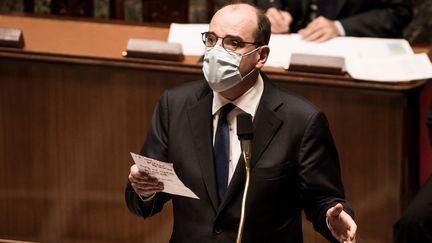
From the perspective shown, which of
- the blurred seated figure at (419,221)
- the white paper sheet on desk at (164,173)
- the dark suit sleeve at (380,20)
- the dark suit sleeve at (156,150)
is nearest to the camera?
the white paper sheet on desk at (164,173)

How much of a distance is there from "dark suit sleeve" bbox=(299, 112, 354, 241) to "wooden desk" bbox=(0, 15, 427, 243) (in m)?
1.23

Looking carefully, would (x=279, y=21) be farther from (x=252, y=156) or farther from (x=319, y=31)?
(x=252, y=156)

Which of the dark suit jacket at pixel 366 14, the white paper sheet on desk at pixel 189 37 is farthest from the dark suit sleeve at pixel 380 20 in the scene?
the white paper sheet on desk at pixel 189 37

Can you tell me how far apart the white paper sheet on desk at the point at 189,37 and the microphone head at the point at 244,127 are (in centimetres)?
188

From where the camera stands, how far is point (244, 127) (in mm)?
2795

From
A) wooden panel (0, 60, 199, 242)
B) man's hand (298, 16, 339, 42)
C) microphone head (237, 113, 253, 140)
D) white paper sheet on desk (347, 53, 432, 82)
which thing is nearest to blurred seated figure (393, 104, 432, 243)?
white paper sheet on desk (347, 53, 432, 82)

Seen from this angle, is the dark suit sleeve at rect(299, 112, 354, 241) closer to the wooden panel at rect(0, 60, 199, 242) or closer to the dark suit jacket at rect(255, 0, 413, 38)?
the wooden panel at rect(0, 60, 199, 242)

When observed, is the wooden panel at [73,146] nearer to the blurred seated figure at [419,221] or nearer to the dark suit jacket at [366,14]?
the dark suit jacket at [366,14]

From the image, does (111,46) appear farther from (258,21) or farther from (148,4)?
(258,21)

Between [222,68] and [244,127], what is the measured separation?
374mm

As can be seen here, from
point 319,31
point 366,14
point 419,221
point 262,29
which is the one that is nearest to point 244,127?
point 262,29

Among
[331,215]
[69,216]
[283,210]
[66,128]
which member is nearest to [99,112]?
[66,128]

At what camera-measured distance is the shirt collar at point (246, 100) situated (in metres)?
3.21

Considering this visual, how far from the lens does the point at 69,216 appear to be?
468 centimetres
